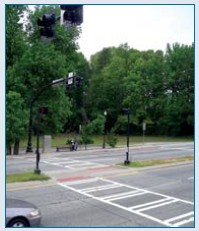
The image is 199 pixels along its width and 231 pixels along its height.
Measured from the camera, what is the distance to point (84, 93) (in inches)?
760

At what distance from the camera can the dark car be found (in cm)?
654

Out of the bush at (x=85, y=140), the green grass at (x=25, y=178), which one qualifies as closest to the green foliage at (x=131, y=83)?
the bush at (x=85, y=140)

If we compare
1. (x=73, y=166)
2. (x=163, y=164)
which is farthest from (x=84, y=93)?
(x=163, y=164)

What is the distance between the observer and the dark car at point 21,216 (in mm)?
6543

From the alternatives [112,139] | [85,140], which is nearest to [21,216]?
[85,140]

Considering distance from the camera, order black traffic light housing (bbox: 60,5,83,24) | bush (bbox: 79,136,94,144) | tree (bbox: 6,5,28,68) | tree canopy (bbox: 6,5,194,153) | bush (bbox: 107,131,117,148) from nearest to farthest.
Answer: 1. black traffic light housing (bbox: 60,5,83,24)
2. tree canopy (bbox: 6,5,194,153)
3. bush (bbox: 79,136,94,144)
4. tree (bbox: 6,5,28,68)
5. bush (bbox: 107,131,117,148)

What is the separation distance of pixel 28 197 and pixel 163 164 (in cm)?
1135

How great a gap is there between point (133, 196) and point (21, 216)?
19.0 ft

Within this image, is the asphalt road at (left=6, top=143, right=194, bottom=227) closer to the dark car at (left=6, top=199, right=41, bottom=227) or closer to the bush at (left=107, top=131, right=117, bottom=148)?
the dark car at (left=6, top=199, right=41, bottom=227)

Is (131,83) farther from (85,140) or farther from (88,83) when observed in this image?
(85,140)

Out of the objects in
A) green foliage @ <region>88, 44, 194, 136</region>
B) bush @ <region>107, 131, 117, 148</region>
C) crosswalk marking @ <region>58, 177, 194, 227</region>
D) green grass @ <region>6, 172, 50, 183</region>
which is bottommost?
crosswalk marking @ <region>58, 177, 194, 227</region>

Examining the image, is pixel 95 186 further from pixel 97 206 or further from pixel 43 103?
pixel 43 103

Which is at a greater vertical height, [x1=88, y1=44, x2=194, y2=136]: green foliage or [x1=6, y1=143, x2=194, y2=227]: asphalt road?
[x1=88, y1=44, x2=194, y2=136]: green foliage

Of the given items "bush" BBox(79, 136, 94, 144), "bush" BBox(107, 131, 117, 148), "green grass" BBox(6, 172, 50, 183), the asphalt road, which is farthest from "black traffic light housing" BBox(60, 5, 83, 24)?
"bush" BBox(107, 131, 117, 148)
